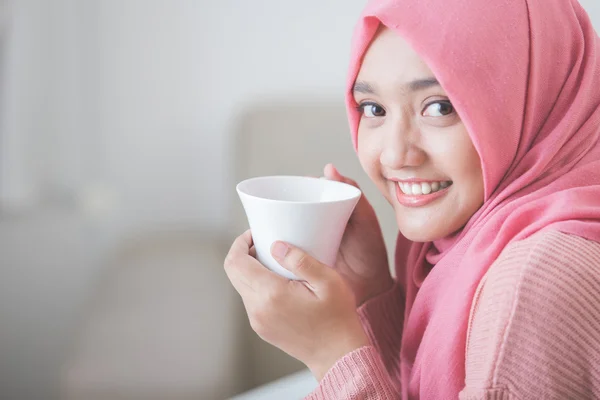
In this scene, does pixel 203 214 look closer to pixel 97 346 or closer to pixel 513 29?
pixel 97 346

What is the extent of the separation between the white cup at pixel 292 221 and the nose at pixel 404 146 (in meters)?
0.07

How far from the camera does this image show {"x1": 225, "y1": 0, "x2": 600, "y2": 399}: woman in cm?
64

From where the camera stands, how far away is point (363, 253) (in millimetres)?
1028

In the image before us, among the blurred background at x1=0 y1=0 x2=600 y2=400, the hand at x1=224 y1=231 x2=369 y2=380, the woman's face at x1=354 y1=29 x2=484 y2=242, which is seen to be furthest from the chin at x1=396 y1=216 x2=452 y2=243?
the blurred background at x1=0 y1=0 x2=600 y2=400

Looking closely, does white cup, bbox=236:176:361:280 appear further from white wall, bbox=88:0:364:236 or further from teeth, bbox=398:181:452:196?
white wall, bbox=88:0:364:236

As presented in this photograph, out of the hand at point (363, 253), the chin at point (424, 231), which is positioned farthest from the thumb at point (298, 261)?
the hand at point (363, 253)

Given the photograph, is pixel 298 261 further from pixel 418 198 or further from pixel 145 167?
pixel 145 167

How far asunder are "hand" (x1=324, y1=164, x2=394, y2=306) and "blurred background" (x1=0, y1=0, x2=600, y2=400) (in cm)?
39

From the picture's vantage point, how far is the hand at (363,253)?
3.34ft

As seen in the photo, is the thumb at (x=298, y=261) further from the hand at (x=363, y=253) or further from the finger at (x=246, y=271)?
the hand at (x=363, y=253)

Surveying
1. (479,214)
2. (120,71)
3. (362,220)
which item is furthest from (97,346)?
(479,214)

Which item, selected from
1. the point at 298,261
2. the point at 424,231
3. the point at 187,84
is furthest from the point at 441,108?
the point at 187,84

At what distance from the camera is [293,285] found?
0.77 meters

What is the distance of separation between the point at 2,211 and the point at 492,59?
127 centimetres
